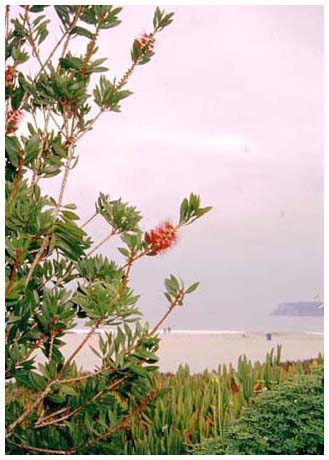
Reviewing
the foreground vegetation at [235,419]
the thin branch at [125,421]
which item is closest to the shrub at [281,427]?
the foreground vegetation at [235,419]

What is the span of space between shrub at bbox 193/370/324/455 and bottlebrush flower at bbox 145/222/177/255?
660mm

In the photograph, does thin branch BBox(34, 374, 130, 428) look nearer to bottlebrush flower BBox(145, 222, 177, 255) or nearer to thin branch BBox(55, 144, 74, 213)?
bottlebrush flower BBox(145, 222, 177, 255)

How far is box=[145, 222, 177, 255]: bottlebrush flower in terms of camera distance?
234cm

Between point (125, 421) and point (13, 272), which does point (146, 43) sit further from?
point (125, 421)

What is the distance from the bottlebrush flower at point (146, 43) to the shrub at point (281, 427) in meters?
1.24

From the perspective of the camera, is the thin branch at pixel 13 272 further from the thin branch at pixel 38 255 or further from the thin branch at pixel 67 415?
the thin branch at pixel 67 415

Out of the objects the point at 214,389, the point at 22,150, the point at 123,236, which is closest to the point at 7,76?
the point at 22,150

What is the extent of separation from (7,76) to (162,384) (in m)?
1.43

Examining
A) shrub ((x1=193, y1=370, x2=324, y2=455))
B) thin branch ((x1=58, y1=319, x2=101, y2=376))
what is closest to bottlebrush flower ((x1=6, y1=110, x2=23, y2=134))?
thin branch ((x1=58, y1=319, x2=101, y2=376))

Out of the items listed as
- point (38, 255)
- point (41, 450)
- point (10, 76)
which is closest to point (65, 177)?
point (38, 255)

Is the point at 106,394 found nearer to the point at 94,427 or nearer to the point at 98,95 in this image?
the point at 94,427

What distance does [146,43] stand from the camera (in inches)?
99.1

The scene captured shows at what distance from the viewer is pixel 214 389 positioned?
2916 millimetres

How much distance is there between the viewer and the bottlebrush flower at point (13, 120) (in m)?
2.50
